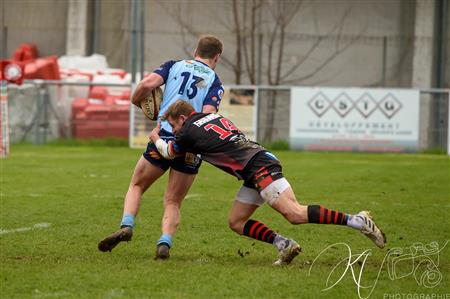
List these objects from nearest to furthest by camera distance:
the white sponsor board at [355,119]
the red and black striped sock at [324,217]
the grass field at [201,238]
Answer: the grass field at [201,238]
the red and black striped sock at [324,217]
the white sponsor board at [355,119]

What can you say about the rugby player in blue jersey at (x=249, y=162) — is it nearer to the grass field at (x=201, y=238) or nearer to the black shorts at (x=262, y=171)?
the black shorts at (x=262, y=171)

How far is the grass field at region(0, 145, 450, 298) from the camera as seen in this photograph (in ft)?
22.2

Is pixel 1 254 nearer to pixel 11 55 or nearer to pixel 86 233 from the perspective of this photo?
pixel 86 233

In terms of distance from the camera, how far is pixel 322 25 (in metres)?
29.8

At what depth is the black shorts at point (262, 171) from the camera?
302 inches

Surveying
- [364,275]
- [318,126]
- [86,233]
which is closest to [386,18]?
[318,126]

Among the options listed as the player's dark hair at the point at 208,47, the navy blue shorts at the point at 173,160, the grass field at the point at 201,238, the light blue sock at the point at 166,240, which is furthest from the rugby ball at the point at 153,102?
the grass field at the point at 201,238

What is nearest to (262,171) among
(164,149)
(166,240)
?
(164,149)

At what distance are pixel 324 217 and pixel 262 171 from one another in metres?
0.56

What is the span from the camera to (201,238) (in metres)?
9.46

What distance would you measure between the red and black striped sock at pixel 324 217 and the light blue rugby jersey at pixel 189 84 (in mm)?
1219

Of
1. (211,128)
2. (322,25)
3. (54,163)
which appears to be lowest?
(54,163)

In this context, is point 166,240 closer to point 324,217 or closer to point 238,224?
point 238,224

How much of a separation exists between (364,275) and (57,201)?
607 centimetres
